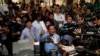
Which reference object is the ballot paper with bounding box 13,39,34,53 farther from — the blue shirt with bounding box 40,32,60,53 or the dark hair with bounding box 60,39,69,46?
the dark hair with bounding box 60,39,69,46

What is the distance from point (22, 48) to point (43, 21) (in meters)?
0.45

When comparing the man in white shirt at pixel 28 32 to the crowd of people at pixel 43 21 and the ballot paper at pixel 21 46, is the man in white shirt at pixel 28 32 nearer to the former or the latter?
the crowd of people at pixel 43 21

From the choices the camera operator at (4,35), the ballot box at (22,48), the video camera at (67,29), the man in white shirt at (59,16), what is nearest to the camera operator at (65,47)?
the video camera at (67,29)

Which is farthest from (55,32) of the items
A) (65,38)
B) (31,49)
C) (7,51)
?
(7,51)

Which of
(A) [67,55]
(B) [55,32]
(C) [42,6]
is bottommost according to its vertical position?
(A) [67,55]

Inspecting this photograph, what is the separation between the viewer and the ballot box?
11.8 feet

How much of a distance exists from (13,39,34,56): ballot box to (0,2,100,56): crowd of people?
7 cm

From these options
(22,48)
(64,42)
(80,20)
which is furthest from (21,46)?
(80,20)

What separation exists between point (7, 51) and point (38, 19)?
0.56m

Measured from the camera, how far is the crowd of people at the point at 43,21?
3.67 m

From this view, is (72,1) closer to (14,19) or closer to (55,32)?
(55,32)

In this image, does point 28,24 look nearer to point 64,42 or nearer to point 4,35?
point 4,35

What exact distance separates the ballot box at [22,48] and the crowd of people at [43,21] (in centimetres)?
7

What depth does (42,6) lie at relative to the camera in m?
3.72
